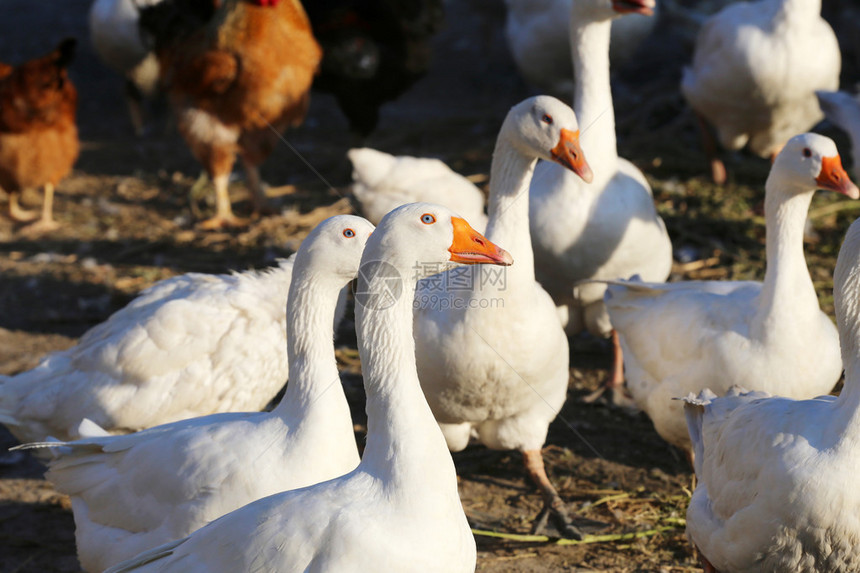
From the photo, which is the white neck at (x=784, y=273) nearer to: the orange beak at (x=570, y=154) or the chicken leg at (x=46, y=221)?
the orange beak at (x=570, y=154)

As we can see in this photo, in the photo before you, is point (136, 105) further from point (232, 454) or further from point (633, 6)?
point (232, 454)

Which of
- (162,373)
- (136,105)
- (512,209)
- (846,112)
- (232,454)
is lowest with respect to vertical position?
(162,373)

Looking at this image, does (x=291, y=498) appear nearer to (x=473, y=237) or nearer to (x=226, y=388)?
(x=473, y=237)

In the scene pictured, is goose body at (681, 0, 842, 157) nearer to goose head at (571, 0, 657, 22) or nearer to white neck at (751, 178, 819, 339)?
goose head at (571, 0, 657, 22)

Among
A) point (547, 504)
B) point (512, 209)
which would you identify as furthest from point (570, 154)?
point (547, 504)

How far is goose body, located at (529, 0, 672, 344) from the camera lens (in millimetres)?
4727

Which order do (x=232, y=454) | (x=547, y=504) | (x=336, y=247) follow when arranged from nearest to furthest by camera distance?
(x=232, y=454), (x=336, y=247), (x=547, y=504)

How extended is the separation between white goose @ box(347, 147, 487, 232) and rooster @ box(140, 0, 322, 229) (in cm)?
148

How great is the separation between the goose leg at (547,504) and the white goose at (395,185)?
1.76 m

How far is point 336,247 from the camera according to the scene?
122 inches

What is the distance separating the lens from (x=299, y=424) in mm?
3000

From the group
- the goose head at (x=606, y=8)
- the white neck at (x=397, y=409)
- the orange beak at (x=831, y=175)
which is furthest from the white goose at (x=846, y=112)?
the white neck at (x=397, y=409)

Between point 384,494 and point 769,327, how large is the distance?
6.52 feet

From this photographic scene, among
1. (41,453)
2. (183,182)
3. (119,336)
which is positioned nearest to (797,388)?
(119,336)
